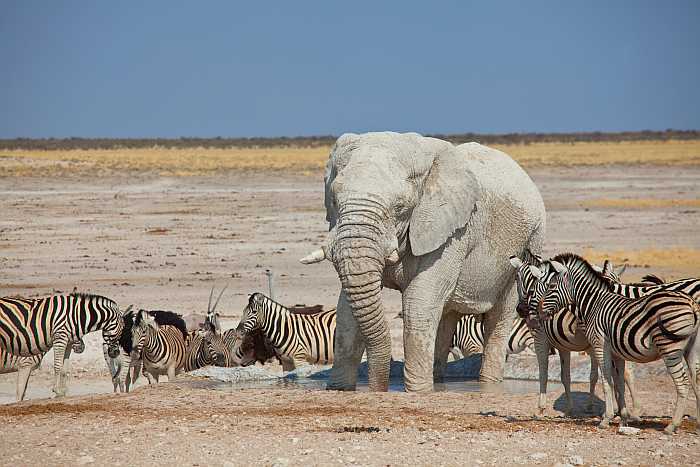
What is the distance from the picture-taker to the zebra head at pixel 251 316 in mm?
13828

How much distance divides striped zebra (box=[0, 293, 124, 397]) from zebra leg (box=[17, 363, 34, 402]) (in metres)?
0.14

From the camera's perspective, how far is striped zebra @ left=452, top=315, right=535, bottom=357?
14203 millimetres

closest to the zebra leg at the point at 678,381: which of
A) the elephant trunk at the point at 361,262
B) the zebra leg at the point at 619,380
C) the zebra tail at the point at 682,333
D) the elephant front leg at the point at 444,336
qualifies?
the zebra tail at the point at 682,333

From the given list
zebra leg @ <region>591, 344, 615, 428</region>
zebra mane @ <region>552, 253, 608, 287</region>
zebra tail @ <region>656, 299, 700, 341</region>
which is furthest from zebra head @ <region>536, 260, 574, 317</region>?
zebra tail @ <region>656, 299, 700, 341</region>

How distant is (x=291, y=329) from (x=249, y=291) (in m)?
6.31

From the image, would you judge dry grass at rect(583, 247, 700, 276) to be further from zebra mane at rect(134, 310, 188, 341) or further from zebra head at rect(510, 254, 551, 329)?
zebra head at rect(510, 254, 551, 329)

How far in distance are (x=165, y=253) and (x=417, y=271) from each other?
14.7 meters

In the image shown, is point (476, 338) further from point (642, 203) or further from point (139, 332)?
point (642, 203)

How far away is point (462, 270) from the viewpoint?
11547mm

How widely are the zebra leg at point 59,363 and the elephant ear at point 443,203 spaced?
4.41m

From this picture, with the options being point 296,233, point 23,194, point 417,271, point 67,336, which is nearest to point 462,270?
point 417,271

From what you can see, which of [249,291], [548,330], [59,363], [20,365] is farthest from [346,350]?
[249,291]

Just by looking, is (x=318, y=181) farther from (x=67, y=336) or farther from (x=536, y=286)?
(x=536, y=286)

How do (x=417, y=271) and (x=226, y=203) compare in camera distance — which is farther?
(x=226, y=203)
